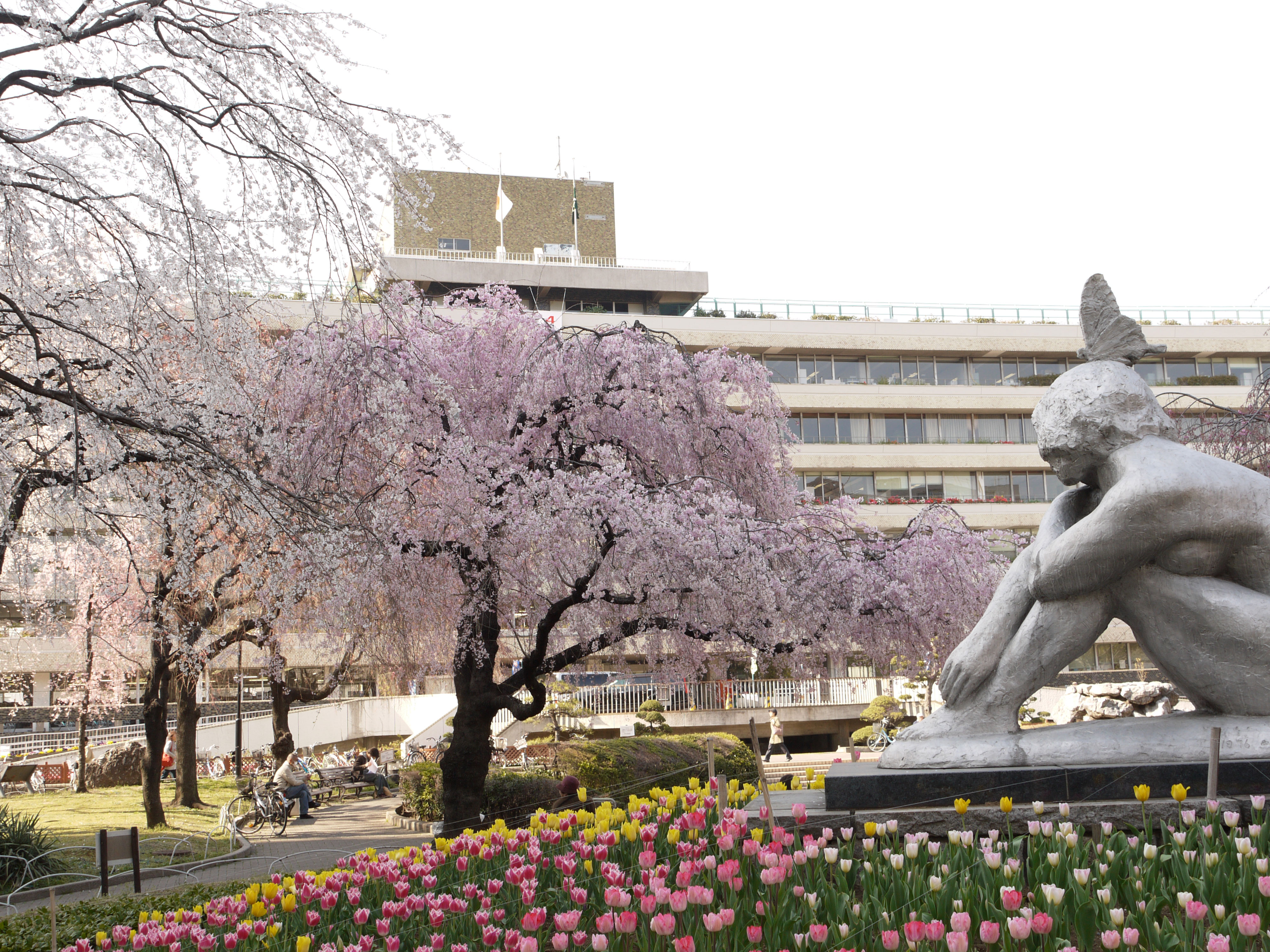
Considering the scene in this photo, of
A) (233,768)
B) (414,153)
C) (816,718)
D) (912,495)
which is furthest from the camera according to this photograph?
(912,495)

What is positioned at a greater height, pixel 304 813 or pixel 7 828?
pixel 7 828

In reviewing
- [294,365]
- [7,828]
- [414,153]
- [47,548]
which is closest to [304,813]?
[47,548]

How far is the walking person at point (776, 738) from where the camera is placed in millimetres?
31906

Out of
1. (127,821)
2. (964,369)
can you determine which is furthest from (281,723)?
(964,369)

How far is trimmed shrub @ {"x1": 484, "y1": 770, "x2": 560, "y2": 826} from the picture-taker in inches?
700

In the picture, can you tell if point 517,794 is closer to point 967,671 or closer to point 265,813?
point 265,813

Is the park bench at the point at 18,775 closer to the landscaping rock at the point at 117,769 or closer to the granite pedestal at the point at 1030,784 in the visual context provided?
the landscaping rock at the point at 117,769

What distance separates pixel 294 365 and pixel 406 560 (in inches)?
149

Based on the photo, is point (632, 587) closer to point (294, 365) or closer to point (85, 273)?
point (294, 365)

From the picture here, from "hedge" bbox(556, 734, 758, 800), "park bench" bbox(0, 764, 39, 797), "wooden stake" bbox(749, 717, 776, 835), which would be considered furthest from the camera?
"park bench" bbox(0, 764, 39, 797)

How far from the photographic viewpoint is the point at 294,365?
51.6ft

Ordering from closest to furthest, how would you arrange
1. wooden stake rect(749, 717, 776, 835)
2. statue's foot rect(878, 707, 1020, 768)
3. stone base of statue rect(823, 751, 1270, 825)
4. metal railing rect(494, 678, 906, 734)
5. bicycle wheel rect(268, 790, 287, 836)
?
wooden stake rect(749, 717, 776, 835) → stone base of statue rect(823, 751, 1270, 825) → statue's foot rect(878, 707, 1020, 768) → bicycle wheel rect(268, 790, 287, 836) → metal railing rect(494, 678, 906, 734)

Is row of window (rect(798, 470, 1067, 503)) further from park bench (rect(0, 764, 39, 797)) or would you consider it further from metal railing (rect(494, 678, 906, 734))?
park bench (rect(0, 764, 39, 797))

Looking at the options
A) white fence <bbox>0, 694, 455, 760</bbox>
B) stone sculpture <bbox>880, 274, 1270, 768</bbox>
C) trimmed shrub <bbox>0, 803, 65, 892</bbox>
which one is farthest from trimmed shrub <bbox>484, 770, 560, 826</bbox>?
white fence <bbox>0, 694, 455, 760</bbox>
